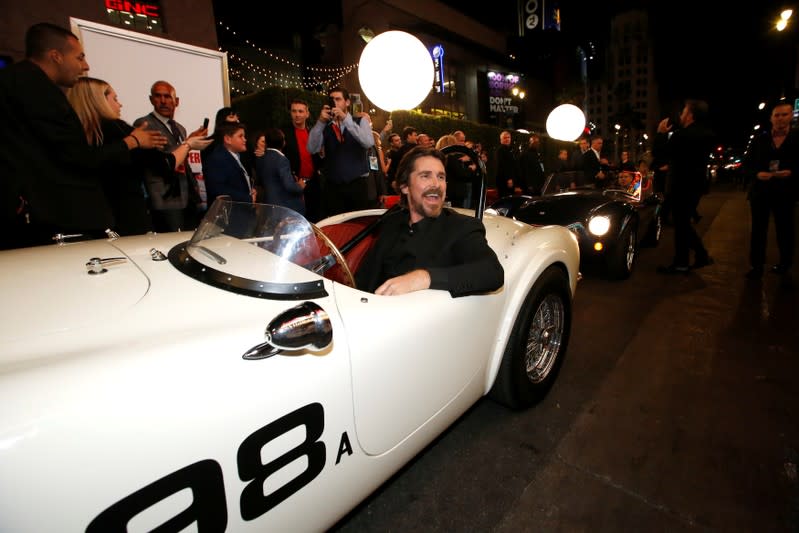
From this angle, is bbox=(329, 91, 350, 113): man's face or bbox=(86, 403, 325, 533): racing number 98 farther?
bbox=(329, 91, 350, 113): man's face

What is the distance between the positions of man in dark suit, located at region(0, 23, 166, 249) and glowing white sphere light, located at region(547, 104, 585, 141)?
9.21 metres

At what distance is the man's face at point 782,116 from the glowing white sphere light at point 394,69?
3.79 metres

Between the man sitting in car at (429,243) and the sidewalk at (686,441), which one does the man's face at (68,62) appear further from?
the sidewalk at (686,441)

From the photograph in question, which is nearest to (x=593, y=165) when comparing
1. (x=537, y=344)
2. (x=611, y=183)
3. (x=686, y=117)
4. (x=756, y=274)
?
(x=611, y=183)

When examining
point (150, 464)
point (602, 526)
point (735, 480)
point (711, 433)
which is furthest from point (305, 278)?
point (711, 433)

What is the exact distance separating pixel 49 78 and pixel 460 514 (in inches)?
111

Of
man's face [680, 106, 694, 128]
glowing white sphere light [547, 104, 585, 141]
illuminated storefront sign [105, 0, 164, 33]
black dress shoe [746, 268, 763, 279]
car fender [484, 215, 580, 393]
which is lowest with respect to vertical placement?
black dress shoe [746, 268, 763, 279]

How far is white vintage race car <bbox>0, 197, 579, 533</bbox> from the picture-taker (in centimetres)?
65

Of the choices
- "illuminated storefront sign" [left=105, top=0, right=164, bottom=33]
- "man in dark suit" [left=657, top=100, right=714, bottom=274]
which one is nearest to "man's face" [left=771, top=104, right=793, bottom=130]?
"man in dark suit" [left=657, top=100, right=714, bottom=274]

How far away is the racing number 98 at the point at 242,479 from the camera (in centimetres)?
68

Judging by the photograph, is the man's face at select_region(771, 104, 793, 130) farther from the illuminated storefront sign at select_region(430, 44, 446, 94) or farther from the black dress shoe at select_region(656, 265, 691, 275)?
the illuminated storefront sign at select_region(430, 44, 446, 94)

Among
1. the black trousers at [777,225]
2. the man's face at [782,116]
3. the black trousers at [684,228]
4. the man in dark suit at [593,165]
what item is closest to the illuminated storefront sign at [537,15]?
the man in dark suit at [593,165]

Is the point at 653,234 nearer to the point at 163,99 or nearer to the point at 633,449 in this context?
the point at 633,449

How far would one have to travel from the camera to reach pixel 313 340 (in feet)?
2.91
